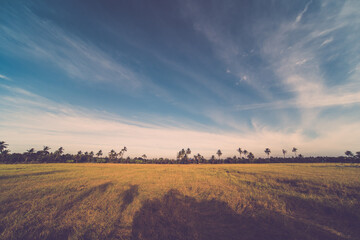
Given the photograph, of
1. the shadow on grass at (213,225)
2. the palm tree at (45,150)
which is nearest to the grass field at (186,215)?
the shadow on grass at (213,225)

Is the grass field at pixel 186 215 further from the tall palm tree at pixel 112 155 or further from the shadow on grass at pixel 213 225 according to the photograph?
the tall palm tree at pixel 112 155

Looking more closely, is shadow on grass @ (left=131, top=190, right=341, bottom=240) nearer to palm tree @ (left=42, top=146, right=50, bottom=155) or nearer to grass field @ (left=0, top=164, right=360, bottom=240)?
grass field @ (left=0, top=164, right=360, bottom=240)

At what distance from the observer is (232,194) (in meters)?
12.1

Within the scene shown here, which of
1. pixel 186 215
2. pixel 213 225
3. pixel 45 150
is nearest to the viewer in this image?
pixel 213 225

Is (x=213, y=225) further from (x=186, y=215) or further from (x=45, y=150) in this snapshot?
(x=45, y=150)

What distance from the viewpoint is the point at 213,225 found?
24.1 feet

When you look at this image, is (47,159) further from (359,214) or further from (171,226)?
(359,214)

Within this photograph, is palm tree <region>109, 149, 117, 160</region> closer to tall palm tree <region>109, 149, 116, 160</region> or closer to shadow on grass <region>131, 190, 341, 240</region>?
tall palm tree <region>109, 149, 116, 160</region>

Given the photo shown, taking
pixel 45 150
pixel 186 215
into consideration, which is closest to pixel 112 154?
pixel 45 150

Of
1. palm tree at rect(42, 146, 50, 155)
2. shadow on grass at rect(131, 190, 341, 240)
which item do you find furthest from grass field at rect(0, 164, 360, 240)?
palm tree at rect(42, 146, 50, 155)

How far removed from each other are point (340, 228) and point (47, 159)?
145378 mm

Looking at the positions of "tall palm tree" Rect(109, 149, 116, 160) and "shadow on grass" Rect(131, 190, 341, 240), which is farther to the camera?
"tall palm tree" Rect(109, 149, 116, 160)

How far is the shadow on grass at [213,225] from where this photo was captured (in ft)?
20.7

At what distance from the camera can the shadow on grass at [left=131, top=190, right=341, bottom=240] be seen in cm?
632
